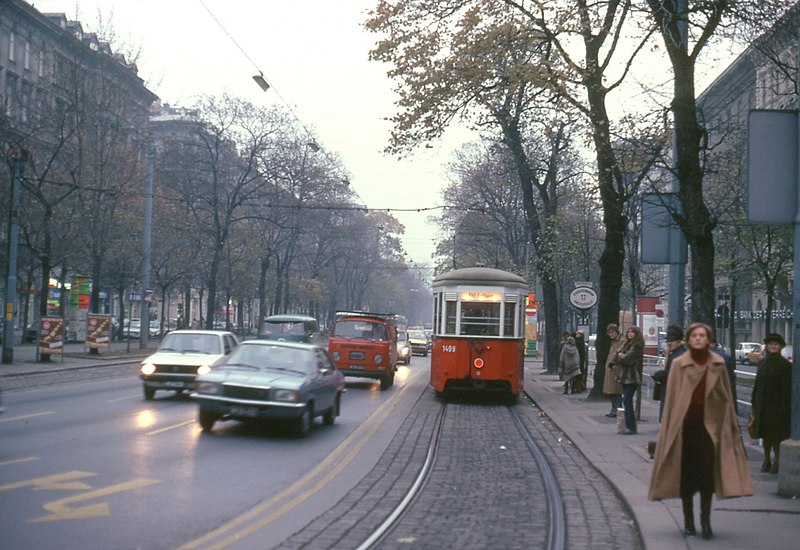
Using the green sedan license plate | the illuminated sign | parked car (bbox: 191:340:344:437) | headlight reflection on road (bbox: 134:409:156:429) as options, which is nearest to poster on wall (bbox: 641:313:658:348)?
the illuminated sign

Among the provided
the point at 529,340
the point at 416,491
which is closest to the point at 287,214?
the point at 529,340

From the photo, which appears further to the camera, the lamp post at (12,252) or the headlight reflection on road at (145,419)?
the lamp post at (12,252)

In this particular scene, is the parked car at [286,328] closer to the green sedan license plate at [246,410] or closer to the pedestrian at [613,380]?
the pedestrian at [613,380]

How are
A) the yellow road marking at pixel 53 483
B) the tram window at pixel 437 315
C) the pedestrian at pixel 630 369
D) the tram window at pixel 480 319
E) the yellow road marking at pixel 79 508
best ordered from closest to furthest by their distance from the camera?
the yellow road marking at pixel 79 508, the yellow road marking at pixel 53 483, the pedestrian at pixel 630 369, the tram window at pixel 480 319, the tram window at pixel 437 315

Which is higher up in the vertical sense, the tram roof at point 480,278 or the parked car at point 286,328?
the tram roof at point 480,278

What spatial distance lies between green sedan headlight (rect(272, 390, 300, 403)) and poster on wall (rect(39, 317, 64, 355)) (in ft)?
69.1

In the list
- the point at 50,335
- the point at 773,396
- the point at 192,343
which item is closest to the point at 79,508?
the point at 773,396

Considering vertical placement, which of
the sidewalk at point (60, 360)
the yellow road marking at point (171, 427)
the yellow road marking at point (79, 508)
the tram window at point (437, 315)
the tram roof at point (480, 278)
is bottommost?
the yellow road marking at point (171, 427)

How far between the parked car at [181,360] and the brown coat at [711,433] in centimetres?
1254

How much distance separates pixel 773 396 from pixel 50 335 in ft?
88.0

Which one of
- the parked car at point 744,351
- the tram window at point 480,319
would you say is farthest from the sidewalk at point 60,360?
the parked car at point 744,351

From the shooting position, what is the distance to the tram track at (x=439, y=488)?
7746 millimetres

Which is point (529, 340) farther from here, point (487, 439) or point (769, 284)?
point (487, 439)

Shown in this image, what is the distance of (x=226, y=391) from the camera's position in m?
14.3
